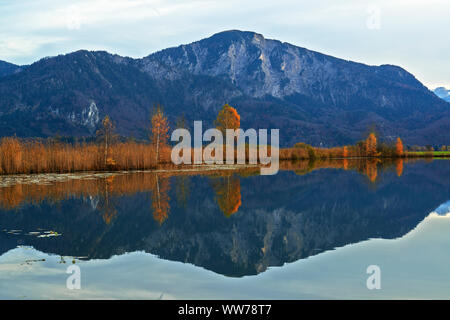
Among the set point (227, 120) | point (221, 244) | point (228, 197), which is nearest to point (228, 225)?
point (221, 244)

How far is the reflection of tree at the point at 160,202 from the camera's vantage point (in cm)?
1426

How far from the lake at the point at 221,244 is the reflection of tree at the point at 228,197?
3.2 inches

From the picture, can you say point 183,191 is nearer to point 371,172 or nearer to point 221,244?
point 221,244

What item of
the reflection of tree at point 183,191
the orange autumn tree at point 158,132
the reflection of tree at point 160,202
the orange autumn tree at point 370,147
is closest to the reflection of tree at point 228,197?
the reflection of tree at point 183,191

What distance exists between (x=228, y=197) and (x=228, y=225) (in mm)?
6281

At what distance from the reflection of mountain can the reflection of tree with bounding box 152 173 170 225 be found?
29 centimetres

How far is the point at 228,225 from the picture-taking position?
43.2 ft

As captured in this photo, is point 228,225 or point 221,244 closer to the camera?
point 221,244

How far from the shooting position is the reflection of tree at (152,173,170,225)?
46.8 ft

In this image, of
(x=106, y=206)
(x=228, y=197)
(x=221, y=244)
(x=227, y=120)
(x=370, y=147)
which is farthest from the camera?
(x=370, y=147)

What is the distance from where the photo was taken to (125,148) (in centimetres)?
3556

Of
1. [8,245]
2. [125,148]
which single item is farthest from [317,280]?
[125,148]
